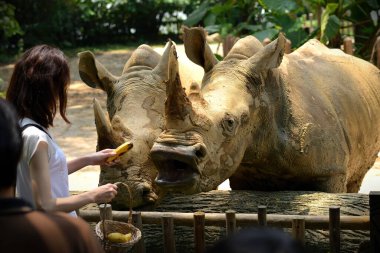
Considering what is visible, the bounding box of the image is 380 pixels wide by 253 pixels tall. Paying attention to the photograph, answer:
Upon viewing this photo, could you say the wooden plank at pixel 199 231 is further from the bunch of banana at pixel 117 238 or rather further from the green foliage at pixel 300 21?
the green foliage at pixel 300 21

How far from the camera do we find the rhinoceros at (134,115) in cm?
504

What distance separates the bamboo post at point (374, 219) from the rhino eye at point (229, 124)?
1018 mm

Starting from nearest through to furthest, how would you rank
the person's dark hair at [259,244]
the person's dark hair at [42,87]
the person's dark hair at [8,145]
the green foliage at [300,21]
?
the person's dark hair at [259,244], the person's dark hair at [8,145], the person's dark hair at [42,87], the green foliage at [300,21]

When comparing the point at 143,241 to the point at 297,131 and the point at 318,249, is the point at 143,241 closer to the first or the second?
the point at 318,249

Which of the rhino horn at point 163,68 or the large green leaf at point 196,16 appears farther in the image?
the large green leaf at point 196,16

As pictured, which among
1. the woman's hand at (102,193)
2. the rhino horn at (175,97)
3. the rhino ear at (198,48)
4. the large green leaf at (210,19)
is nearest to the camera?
the woman's hand at (102,193)

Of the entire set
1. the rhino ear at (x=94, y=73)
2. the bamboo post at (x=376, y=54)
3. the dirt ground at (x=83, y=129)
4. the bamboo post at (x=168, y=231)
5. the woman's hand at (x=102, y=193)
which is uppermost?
the rhino ear at (x=94, y=73)

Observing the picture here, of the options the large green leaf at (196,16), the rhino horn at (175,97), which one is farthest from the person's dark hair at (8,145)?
the large green leaf at (196,16)

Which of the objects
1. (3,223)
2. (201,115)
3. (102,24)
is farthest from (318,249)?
(102,24)

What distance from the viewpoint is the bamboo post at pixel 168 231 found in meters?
4.79

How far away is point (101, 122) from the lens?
501 centimetres

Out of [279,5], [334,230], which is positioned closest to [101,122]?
[334,230]

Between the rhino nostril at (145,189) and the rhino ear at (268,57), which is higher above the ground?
the rhino ear at (268,57)

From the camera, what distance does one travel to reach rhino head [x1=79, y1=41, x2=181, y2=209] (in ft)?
16.5
